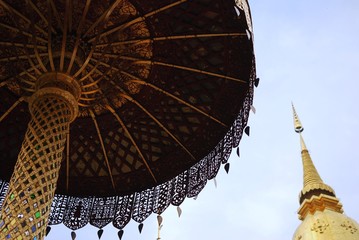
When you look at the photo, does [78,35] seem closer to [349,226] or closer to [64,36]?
[64,36]

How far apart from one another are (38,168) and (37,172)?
0.08 m

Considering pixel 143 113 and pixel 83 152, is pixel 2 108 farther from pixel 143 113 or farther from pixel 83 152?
pixel 143 113

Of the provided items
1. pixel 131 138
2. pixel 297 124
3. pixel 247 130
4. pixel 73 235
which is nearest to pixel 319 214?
pixel 297 124

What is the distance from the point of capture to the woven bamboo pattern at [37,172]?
8602 millimetres

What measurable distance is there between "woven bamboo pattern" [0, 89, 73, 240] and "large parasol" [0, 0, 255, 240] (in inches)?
0.9

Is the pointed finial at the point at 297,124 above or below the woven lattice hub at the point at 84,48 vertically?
above

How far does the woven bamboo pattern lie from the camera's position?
8602 mm

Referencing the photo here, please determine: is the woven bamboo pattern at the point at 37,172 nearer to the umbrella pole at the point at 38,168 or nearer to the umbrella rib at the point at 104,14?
the umbrella pole at the point at 38,168

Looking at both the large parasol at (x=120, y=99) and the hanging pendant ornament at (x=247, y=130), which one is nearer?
the large parasol at (x=120, y=99)

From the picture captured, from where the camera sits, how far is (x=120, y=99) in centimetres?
1252

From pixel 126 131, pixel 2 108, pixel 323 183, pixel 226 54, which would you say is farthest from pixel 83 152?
pixel 323 183

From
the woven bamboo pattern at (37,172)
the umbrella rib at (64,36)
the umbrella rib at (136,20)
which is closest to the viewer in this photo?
the woven bamboo pattern at (37,172)

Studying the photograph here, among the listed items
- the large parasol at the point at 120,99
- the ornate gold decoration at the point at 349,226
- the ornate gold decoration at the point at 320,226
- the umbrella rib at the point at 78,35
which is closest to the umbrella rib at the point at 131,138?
the large parasol at the point at 120,99

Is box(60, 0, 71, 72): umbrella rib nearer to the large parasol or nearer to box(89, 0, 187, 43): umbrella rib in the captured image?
the large parasol
